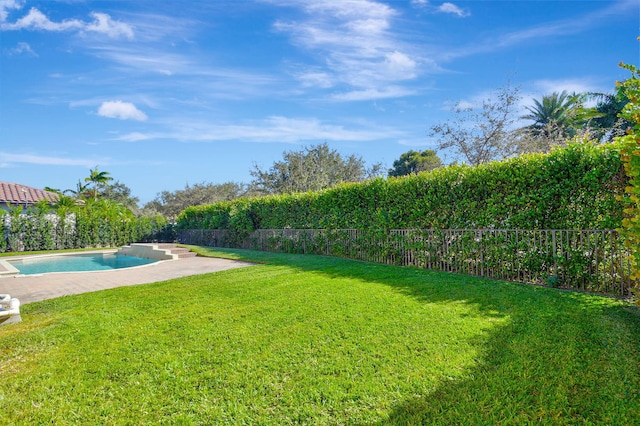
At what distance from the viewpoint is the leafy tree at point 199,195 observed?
4456 centimetres

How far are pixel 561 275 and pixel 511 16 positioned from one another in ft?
23.7

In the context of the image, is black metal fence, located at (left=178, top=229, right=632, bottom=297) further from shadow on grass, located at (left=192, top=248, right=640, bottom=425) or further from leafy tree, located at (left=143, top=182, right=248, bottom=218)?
leafy tree, located at (left=143, top=182, right=248, bottom=218)

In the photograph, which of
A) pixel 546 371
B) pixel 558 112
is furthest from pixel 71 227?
pixel 558 112

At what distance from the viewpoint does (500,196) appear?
28.3 ft

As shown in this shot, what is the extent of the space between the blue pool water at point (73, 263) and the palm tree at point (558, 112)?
28040mm

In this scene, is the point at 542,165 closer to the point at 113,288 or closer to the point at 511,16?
the point at 511,16

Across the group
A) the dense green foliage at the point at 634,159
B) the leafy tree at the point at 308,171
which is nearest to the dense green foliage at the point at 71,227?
the leafy tree at the point at 308,171

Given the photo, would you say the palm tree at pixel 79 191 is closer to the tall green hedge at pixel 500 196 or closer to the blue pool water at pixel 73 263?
the blue pool water at pixel 73 263

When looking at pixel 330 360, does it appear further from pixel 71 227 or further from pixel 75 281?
pixel 71 227

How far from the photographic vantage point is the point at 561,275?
7.52m

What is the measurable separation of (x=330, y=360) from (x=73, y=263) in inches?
766

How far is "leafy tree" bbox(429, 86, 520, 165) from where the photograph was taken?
2114cm

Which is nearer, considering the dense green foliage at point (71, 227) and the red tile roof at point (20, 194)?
the dense green foliage at point (71, 227)

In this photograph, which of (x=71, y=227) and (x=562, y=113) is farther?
(x=562, y=113)
